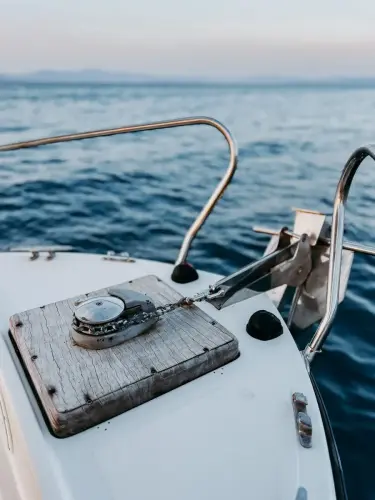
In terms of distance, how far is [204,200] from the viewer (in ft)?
24.2

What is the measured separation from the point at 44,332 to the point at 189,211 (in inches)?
200

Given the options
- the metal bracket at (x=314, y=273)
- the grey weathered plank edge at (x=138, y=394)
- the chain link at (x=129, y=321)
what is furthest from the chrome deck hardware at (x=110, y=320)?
the metal bracket at (x=314, y=273)

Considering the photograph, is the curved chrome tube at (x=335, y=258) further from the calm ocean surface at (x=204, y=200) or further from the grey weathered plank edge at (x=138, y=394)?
the calm ocean surface at (x=204, y=200)

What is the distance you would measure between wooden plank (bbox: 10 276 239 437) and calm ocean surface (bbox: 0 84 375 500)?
47.5 inches

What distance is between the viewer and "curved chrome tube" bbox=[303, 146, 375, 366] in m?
2.03

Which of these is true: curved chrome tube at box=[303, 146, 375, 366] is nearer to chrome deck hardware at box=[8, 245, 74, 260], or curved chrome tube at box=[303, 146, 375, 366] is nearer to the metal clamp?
the metal clamp

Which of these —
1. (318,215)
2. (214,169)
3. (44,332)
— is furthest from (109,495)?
(214,169)

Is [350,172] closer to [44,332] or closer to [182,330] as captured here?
[182,330]

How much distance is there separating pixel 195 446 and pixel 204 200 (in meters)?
6.02

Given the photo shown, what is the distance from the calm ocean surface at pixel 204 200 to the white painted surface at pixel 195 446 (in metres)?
0.96

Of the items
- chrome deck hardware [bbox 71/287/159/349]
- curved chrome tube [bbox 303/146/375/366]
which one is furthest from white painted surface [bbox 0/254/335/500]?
chrome deck hardware [bbox 71/287/159/349]

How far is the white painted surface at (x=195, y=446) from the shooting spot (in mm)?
1397

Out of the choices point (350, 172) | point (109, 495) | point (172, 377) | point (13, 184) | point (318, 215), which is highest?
point (350, 172)

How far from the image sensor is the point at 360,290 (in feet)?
14.4
